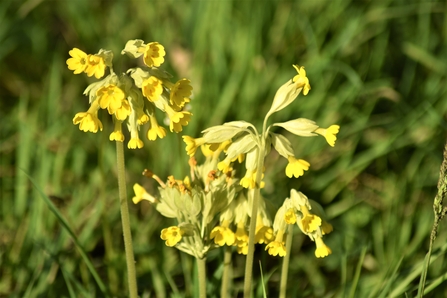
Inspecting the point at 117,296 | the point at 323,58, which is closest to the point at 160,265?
the point at 117,296

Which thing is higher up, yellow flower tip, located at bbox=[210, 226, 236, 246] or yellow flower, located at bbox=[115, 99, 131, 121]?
yellow flower, located at bbox=[115, 99, 131, 121]

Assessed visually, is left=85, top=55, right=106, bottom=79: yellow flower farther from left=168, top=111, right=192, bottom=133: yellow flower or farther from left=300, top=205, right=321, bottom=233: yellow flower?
left=300, top=205, right=321, bottom=233: yellow flower


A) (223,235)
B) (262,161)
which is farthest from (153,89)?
(223,235)

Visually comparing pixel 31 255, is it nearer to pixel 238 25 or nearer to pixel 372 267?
pixel 372 267

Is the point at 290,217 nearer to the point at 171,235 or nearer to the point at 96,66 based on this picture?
the point at 171,235

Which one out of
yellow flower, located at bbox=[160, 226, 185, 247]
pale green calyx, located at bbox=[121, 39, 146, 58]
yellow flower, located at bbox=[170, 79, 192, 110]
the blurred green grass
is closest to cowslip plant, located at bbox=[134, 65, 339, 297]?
yellow flower, located at bbox=[160, 226, 185, 247]
